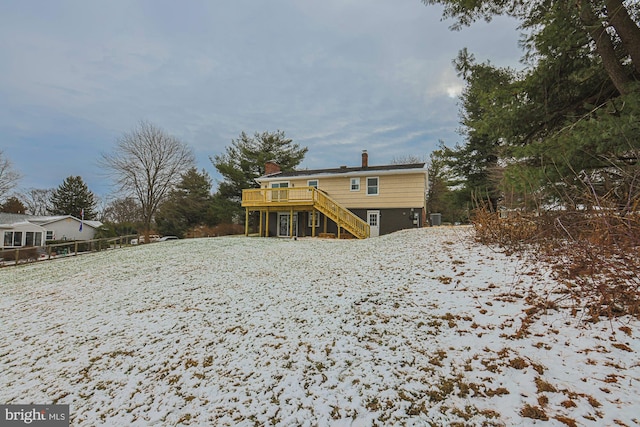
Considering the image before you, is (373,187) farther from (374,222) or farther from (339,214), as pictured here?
(339,214)

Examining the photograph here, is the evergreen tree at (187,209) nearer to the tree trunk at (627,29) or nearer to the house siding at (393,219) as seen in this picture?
the house siding at (393,219)

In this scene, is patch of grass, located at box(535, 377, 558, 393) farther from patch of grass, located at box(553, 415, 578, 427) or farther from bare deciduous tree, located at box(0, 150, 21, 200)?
bare deciduous tree, located at box(0, 150, 21, 200)

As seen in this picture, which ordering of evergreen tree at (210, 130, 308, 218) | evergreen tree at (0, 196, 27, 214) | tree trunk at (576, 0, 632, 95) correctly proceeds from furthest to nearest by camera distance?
evergreen tree at (0, 196, 27, 214), evergreen tree at (210, 130, 308, 218), tree trunk at (576, 0, 632, 95)

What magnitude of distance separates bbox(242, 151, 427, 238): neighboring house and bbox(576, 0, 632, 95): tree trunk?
1030cm

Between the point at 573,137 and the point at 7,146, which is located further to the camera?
the point at 7,146

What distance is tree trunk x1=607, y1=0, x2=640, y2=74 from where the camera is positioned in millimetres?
5042

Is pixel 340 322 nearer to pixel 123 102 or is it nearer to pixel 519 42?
pixel 519 42

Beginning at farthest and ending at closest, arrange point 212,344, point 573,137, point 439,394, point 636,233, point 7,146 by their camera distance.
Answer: point 7,146
point 573,137
point 212,344
point 636,233
point 439,394

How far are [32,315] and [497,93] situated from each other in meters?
11.6

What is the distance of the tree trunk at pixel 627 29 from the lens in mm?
5042

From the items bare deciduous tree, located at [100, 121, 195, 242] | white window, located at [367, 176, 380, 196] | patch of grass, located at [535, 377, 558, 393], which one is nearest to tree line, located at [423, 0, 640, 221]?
patch of grass, located at [535, 377, 558, 393]

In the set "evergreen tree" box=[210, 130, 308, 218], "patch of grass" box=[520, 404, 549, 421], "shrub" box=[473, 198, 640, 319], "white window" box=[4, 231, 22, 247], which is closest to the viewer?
"patch of grass" box=[520, 404, 549, 421]

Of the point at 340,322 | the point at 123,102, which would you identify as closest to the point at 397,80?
the point at 340,322

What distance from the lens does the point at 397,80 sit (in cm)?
1570
